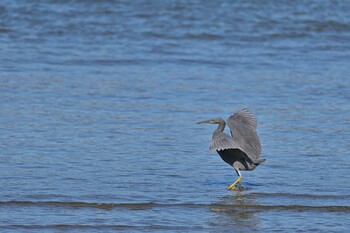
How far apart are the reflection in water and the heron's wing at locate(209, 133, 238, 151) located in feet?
1.39

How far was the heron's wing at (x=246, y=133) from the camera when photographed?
8.02 m

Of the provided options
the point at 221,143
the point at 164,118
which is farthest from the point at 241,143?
the point at 164,118

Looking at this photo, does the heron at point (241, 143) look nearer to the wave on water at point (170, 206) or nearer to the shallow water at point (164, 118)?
the shallow water at point (164, 118)

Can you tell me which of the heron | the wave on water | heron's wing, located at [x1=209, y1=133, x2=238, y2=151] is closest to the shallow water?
the wave on water

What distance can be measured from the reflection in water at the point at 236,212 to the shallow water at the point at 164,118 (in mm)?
23

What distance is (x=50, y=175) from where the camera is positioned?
816 centimetres

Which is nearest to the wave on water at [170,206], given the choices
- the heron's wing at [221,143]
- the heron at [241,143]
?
→ the heron's wing at [221,143]

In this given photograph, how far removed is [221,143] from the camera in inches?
305

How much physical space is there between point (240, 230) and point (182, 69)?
6827mm

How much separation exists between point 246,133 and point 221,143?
0.48m

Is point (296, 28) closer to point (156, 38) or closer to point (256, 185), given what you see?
point (156, 38)

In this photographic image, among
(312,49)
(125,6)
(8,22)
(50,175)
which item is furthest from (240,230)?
(125,6)

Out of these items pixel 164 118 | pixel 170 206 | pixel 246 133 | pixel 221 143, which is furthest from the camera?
pixel 164 118

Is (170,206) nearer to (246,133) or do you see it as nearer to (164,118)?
(246,133)
